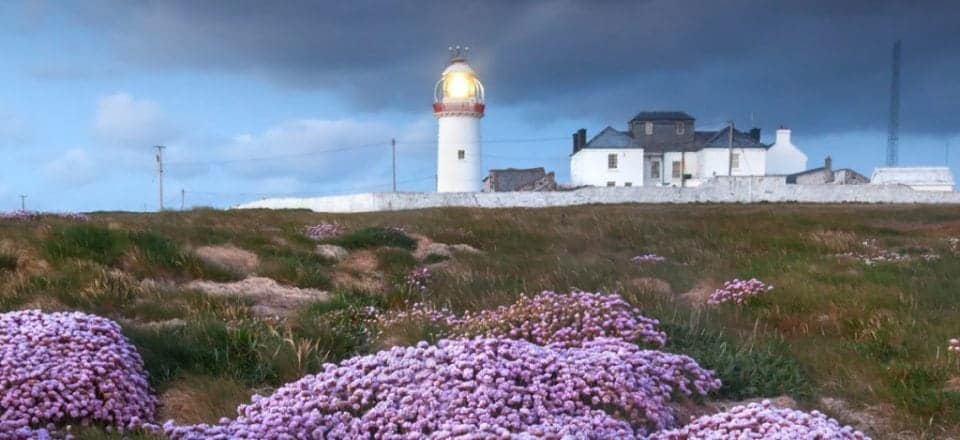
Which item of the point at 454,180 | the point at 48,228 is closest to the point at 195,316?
the point at 48,228

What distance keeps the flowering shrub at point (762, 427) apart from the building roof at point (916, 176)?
7320 cm

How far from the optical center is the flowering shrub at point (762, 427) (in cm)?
439

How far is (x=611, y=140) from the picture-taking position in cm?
7112

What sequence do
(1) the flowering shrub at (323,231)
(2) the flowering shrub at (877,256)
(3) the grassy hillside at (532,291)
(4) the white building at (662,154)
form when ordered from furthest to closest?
(4) the white building at (662,154), (1) the flowering shrub at (323,231), (2) the flowering shrub at (877,256), (3) the grassy hillside at (532,291)

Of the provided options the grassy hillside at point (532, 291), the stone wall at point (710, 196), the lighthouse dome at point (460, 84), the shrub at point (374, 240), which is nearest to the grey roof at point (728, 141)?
the stone wall at point (710, 196)

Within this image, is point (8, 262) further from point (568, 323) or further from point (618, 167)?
point (618, 167)

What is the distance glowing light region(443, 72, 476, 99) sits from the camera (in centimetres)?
5941

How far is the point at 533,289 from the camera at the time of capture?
952 centimetres

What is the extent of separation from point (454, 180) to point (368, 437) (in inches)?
2156

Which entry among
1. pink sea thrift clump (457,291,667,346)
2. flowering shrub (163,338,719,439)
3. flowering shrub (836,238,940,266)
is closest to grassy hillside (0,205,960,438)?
flowering shrub (836,238,940,266)

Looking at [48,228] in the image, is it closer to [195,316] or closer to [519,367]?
[195,316]

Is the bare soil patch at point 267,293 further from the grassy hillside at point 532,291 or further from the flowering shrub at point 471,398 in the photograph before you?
the flowering shrub at point 471,398

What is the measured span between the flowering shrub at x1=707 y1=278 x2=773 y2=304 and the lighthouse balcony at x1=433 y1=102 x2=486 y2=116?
163 feet

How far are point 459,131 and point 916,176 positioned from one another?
44497 millimetres
